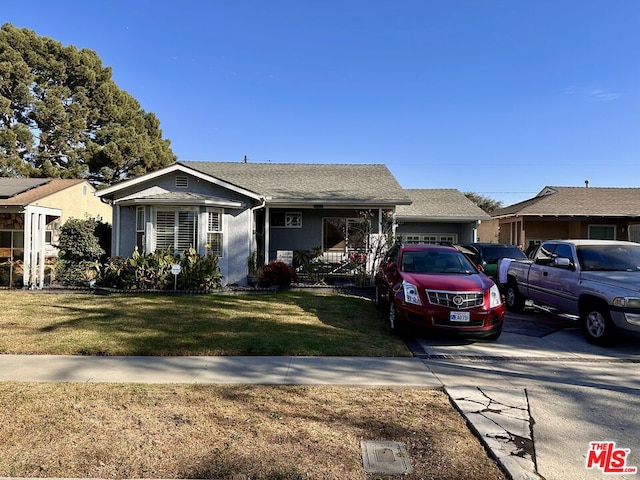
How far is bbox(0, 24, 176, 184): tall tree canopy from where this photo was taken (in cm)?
Result: 2650

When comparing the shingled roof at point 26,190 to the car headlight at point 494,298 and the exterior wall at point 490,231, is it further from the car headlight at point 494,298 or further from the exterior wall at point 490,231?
the exterior wall at point 490,231

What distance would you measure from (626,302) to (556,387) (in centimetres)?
262

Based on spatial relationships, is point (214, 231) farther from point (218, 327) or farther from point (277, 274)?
point (218, 327)

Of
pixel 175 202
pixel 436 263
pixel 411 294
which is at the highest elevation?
pixel 175 202

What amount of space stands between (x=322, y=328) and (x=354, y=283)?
6.23 metres

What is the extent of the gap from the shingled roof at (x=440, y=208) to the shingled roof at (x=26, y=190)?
15163 millimetres

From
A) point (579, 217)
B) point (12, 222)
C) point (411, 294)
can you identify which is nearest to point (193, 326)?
point (411, 294)

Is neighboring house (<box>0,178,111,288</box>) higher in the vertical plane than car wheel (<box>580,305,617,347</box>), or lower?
higher

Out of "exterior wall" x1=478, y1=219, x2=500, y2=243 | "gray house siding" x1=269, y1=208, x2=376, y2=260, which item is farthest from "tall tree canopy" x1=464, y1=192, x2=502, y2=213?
"gray house siding" x1=269, y1=208, x2=376, y2=260

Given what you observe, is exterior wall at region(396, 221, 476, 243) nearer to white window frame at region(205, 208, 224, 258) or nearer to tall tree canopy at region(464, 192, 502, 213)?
white window frame at region(205, 208, 224, 258)

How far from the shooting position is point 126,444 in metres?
3.51

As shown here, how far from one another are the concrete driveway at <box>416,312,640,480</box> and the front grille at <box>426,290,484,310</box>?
76cm

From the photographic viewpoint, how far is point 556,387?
5.09 m

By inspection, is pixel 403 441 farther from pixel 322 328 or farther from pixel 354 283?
pixel 354 283
